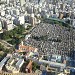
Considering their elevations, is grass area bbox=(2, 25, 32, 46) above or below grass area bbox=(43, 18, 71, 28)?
below

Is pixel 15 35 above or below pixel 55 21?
below

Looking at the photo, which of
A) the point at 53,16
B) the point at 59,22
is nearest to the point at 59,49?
the point at 59,22

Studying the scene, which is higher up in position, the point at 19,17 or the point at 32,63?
the point at 19,17

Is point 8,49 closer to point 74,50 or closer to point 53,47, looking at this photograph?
point 53,47

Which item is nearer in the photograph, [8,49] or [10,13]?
[8,49]

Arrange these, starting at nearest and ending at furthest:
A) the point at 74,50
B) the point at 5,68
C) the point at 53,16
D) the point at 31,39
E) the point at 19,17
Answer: the point at 5,68, the point at 74,50, the point at 31,39, the point at 19,17, the point at 53,16

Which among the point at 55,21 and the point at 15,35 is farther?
the point at 55,21

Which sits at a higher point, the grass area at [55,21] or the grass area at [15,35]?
the grass area at [55,21]

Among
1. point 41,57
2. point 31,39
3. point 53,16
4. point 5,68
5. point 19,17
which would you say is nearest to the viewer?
point 5,68

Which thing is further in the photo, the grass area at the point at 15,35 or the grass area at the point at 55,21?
the grass area at the point at 55,21

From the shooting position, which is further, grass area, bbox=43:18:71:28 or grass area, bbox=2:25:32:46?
grass area, bbox=43:18:71:28
